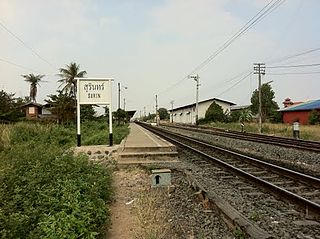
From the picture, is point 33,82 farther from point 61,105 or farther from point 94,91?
point 94,91

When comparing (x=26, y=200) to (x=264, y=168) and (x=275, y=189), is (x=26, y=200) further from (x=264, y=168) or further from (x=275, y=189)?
(x=264, y=168)

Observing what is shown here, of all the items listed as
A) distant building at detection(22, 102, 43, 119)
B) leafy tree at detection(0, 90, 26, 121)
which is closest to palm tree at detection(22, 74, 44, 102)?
distant building at detection(22, 102, 43, 119)

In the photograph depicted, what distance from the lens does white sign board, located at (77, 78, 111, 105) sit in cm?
1306

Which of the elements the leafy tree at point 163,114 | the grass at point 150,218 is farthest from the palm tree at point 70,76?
the leafy tree at point 163,114

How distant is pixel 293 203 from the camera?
6828 millimetres

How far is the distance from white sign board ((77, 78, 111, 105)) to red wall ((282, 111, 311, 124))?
148 ft

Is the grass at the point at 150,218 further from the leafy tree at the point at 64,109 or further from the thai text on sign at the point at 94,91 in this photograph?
the leafy tree at the point at 64,109

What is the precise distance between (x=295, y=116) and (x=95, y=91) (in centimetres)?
5097

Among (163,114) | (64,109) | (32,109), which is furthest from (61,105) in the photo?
(163,114)

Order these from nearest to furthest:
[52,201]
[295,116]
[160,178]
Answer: [52,201], [160,178], [295,116]

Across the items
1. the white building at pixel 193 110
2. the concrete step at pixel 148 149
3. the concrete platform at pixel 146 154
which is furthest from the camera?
the white building at pixel 193 110

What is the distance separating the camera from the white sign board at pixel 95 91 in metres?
13.1

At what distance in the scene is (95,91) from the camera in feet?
43.3

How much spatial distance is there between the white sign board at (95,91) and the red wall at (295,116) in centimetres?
4506
